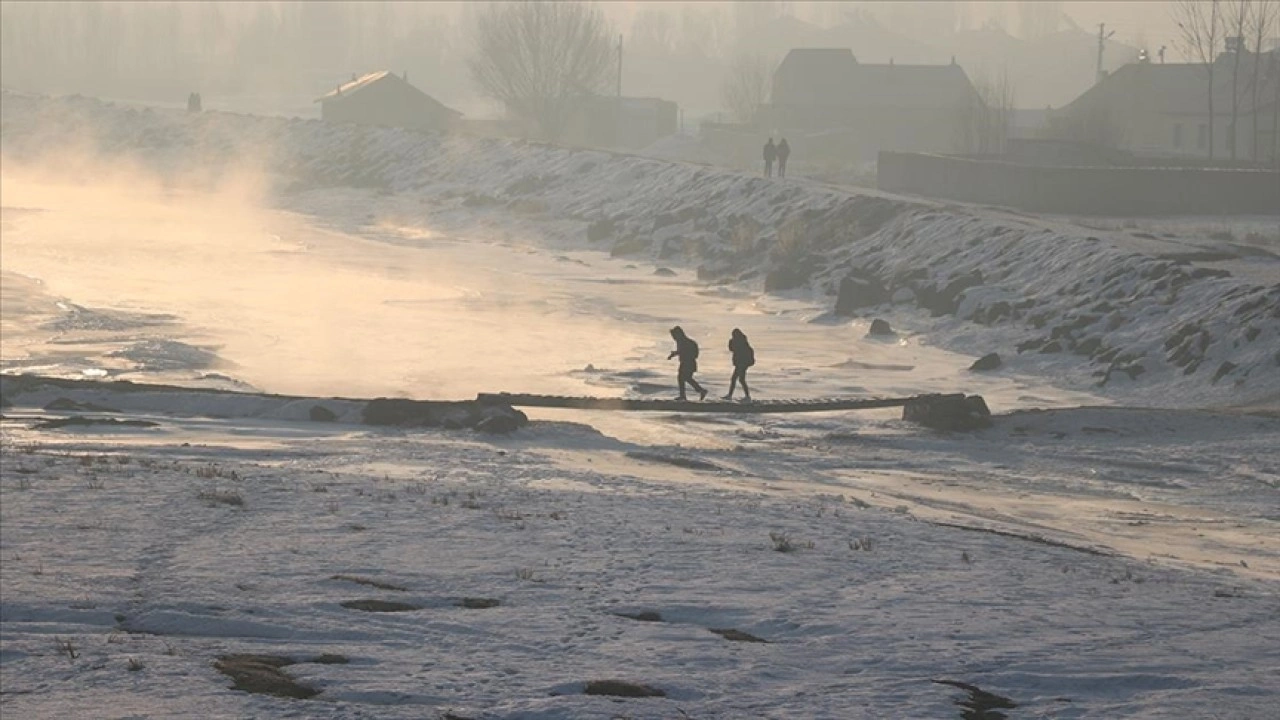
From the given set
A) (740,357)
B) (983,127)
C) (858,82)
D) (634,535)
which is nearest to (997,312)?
(740,357)

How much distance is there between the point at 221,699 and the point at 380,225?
52.5 meters

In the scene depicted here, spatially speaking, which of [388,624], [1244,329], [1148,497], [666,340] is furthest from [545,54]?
[388,624]

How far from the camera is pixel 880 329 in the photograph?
34.8m

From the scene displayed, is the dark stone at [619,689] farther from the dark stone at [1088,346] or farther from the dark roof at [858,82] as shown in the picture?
the dark roof at [858,82]

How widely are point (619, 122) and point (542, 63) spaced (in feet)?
31.6

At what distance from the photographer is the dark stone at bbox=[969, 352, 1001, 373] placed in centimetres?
3041

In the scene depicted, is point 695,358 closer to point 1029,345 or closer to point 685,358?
point 685,358

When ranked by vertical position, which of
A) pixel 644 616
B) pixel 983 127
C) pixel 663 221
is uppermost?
pixel 983 127

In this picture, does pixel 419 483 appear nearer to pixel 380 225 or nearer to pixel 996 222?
pixel 996 222

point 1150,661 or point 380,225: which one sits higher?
point 380,225

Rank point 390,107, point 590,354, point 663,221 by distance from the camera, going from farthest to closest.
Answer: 1. point 390,107
2. point 663,221
3. point 590,354

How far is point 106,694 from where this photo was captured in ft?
33.6

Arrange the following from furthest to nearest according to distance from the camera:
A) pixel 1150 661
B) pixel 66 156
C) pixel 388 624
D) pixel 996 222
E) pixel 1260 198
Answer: pixel 66 156 → pixel 1260 198 → pixel 996 222 → pixel 388 624 → pixel 1150 661

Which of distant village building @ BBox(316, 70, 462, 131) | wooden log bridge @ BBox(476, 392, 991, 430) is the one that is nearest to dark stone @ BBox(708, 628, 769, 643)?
wooden log bridge @ BBox(476, 392, 991, 430)
